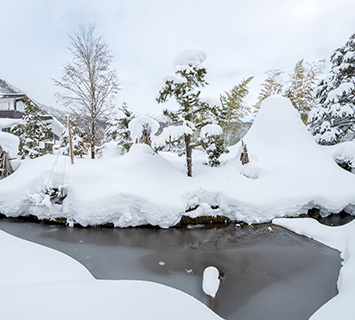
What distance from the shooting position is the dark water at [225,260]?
3.74 m

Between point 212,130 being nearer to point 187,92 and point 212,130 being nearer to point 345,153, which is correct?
point 187,92

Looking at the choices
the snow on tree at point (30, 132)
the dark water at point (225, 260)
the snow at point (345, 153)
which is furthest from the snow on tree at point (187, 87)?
the snow on tree at point (30, 132)

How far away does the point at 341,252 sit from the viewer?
17.6 feet

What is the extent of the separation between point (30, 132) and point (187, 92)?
10644 millimetres

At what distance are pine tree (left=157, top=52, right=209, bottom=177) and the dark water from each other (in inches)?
169

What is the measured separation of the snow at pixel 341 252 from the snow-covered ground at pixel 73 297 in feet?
6.02

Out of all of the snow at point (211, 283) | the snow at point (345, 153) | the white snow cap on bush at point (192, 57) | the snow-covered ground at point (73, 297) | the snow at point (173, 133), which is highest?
the white snow cap on bush at point (192, 57)

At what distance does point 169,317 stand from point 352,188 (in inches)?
403

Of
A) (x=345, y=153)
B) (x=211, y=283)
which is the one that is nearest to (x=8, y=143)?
(x=211, y=283)

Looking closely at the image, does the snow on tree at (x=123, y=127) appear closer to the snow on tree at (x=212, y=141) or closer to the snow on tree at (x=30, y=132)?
the snow on tree at (x=30, y=132)

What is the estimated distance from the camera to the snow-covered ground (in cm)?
213

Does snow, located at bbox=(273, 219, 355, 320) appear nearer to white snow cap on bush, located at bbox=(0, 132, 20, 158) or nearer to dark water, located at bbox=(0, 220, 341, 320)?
dark water, located at bbox=(0, 220, 341, 320)

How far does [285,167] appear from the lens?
9656mm

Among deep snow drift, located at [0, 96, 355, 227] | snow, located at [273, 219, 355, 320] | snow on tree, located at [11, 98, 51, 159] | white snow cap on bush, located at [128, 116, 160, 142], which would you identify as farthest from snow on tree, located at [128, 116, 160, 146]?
snow on tree, located at [11, 98, 51, 159]
